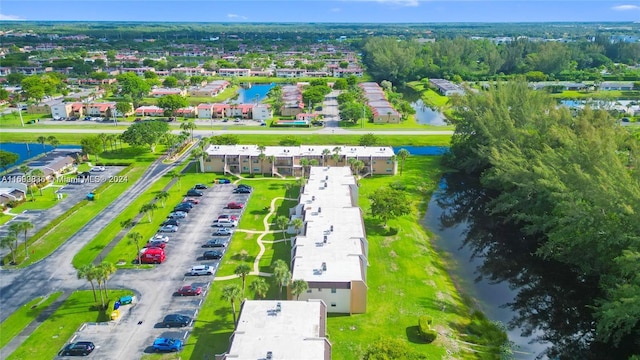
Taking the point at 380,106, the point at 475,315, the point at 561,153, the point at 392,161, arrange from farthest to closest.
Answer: the point at 380,106, the point at 392,161, the point at 561,153, the point at 475,315

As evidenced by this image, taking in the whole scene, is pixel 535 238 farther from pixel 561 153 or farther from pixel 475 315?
pixel 475 315

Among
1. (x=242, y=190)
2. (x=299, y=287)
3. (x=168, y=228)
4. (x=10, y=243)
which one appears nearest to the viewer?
(x=299, y=287)

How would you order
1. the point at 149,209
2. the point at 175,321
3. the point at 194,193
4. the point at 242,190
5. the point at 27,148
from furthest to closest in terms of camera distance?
the point at 27,148 → the point at 242,190 → the point at 194,193 → the point at 149,209 → the point at 175,321

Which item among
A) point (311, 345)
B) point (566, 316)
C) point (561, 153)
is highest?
point (561, 153)

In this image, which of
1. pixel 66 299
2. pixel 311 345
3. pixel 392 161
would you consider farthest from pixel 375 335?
pixel 392 161

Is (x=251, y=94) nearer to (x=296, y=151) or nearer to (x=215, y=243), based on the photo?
(x=296, y=151)

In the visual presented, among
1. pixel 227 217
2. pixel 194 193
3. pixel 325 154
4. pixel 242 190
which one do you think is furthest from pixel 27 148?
pixel 325 154

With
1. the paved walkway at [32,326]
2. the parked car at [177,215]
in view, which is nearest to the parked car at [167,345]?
the paved walkway at [32,326]
